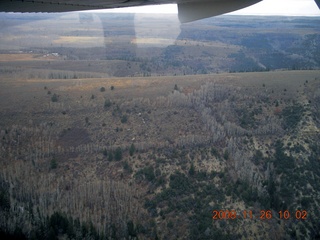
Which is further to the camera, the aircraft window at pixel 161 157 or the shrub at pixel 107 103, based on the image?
the shrub at pixel 107 103

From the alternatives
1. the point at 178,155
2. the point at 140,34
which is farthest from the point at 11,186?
the point at 140,34

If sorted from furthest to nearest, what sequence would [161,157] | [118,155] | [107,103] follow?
[107,103] → [161,157] → [118,155]

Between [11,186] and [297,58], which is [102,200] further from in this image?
[297,58]

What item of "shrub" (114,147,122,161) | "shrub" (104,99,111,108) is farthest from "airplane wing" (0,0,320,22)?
"shrub" (104,99,111,108)
